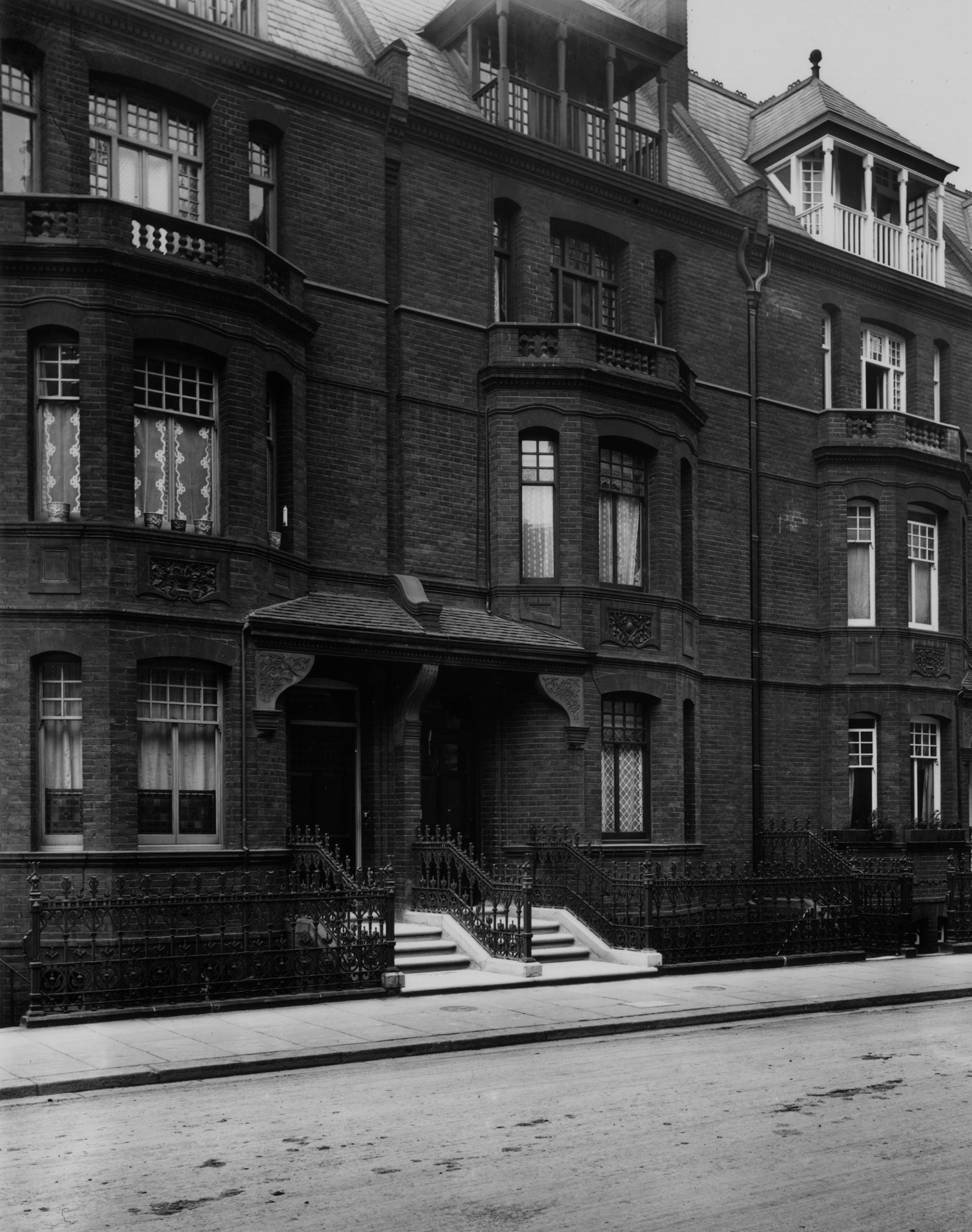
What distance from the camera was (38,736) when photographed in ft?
53.0

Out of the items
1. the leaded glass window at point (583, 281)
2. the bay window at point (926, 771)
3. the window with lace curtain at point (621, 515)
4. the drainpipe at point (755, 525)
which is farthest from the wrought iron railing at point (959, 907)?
the leaded glass window at point (583, 281)

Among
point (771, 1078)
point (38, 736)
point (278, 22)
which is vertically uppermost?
point (278, 22)

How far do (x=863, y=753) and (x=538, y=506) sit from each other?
871cm

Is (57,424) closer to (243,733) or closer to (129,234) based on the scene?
(129,234)

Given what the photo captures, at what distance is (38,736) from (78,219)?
20.3 feet

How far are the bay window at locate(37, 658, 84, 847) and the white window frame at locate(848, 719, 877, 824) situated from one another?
14.8 m

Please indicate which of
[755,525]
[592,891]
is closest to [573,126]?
[755,525]

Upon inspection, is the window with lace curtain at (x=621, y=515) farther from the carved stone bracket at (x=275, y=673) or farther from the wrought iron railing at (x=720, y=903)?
the carved stone bracket at (x=275, y=673)

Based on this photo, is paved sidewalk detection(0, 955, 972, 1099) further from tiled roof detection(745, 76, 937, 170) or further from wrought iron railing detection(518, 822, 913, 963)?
tiled roof detection(745, 76, 937, 170)

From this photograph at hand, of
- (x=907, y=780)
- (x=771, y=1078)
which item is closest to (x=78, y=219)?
(x=771, y=1078)

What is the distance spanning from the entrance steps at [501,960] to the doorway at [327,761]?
1.69 m

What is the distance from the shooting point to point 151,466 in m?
17.2

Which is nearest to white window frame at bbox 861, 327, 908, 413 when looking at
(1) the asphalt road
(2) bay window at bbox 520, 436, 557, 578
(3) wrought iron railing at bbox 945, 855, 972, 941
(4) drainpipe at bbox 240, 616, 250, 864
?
(2) bay window at bbox 520, 436, 557, 578

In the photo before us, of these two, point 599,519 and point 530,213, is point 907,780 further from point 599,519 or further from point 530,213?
point 530,213
